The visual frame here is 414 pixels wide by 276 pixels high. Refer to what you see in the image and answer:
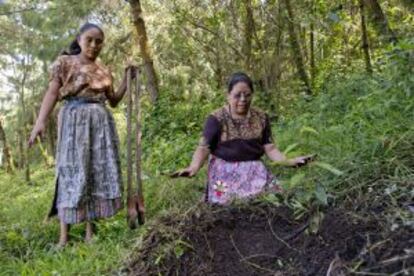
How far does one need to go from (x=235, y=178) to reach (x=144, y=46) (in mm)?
6772

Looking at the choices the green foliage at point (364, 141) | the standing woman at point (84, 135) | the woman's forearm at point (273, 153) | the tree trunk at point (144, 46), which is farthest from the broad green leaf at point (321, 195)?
the tree trunk at point (144, 46)

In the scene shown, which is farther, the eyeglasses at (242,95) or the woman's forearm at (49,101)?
the woman's forearm at (49,101)

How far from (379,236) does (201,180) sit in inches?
104

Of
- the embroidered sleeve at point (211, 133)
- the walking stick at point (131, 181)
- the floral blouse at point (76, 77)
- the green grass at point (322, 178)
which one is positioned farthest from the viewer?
the floral blouse at point (76, 77)

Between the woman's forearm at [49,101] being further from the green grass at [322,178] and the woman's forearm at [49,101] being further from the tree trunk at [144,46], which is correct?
the tree trunk at [144,46]

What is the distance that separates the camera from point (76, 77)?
405 centimetres

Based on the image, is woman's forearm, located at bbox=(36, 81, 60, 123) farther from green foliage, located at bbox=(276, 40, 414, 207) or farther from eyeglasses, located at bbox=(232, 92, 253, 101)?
green foliage, located at bbox=(276, 40, 414, 207)

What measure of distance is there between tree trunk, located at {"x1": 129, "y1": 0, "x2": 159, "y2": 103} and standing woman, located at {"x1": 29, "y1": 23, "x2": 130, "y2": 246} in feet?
19.2

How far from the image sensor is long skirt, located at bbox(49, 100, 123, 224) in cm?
413

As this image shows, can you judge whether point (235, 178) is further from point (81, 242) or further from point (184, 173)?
point (81, 242)

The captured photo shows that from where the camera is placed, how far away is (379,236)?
2.20 metres

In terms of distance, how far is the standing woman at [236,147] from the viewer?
12.2 feet

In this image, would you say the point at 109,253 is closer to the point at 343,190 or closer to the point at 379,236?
the point at 343,190

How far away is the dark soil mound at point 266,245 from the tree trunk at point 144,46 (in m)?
7.35
